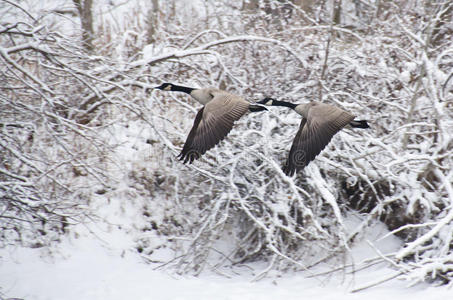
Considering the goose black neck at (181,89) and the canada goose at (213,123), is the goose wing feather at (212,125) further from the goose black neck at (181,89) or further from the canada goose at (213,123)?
the goose black neck at (181,89)

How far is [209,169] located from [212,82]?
102cm

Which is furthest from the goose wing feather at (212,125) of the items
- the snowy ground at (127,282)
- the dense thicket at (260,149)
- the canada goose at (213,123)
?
the snowy ground at (127,282)

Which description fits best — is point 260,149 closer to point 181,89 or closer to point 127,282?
point 181,89

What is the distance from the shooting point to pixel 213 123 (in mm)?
4488

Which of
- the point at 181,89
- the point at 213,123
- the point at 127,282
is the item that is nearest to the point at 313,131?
the point at 213,123

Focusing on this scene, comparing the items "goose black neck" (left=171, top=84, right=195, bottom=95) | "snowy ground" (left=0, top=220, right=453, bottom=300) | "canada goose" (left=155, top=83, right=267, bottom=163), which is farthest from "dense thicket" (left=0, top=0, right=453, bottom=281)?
"canada goose" (left=155, top=83, right=267, bottom=163)

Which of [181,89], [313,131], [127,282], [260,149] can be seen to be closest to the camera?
[313,131]

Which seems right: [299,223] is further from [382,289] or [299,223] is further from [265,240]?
[382,289]

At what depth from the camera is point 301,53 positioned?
303 inches

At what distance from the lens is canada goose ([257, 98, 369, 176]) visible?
458cm

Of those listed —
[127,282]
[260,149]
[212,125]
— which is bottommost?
[127,282]

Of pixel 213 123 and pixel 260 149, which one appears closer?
pixel 213 123

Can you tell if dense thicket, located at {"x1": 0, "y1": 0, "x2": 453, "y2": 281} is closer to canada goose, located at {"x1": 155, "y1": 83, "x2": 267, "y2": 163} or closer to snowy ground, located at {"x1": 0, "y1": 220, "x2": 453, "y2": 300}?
snowy ground, located at {"x1": 0, "y1": 220, "x2": 453, "y2": 300}

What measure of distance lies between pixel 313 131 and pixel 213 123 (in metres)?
0.84
